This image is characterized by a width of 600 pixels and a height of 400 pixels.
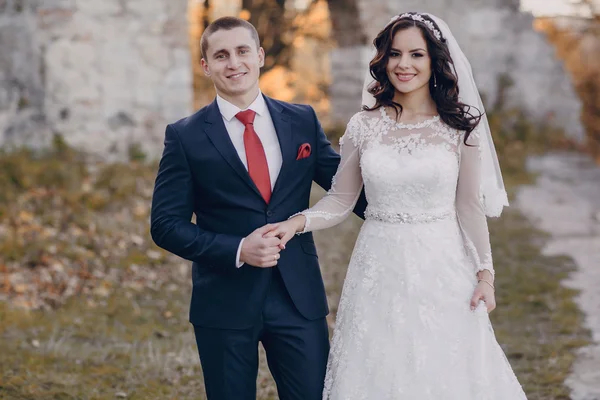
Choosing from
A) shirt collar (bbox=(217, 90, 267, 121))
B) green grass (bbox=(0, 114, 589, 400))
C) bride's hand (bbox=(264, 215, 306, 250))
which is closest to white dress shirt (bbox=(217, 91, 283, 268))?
shirt collar (bbox=(217, 90, 267, 121))

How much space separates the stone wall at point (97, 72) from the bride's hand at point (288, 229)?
5565 mm

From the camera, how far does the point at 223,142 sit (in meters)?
2.73

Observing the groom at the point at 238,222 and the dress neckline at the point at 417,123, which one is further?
the dress neckline at the point at 417,123

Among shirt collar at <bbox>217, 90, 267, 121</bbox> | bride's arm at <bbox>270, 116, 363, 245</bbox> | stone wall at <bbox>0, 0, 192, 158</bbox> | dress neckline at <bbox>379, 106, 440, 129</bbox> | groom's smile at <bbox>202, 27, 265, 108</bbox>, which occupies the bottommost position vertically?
bride's arm at <bbox>270, 116, 363, 245</bbox>

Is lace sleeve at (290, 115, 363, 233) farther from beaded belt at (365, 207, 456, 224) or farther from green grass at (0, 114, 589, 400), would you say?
green grass at (0, 114, 589, 400)

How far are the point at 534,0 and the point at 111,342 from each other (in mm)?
8828

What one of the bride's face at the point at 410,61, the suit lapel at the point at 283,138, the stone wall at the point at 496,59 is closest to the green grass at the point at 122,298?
the suit lapel at the point at 283,138

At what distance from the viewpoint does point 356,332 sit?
284 cm

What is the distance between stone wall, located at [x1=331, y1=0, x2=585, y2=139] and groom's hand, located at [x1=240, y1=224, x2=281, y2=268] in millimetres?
7820

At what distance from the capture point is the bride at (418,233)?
9.02ft

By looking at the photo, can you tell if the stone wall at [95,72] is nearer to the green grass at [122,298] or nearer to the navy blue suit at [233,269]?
the green grass at [122,298]

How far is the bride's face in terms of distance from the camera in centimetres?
286

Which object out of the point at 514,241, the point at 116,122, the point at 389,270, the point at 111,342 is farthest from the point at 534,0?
the point at 389,270

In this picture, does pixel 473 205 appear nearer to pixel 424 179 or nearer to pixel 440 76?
pixel 424 179
